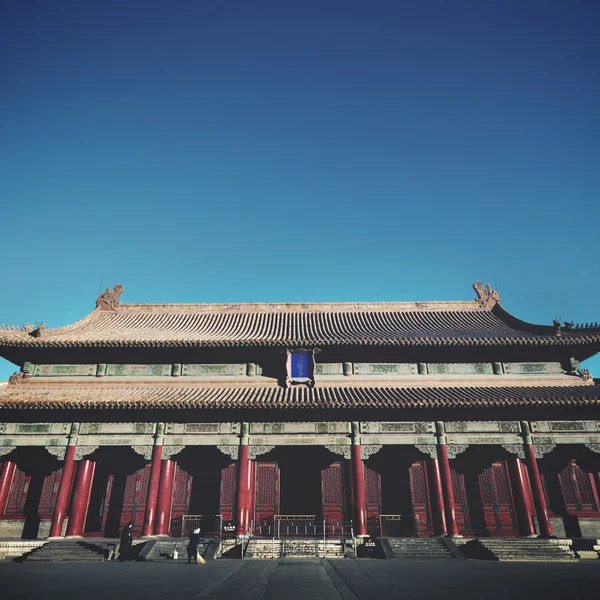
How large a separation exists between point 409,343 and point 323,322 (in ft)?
17.6

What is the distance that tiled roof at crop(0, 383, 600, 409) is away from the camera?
1497cm

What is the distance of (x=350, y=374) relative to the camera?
707 inches

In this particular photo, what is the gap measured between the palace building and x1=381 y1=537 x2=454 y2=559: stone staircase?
1.00 m

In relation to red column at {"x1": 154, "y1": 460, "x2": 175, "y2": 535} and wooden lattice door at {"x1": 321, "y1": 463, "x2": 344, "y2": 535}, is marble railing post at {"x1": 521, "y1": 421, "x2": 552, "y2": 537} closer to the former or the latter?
wooden lattice door at {"x1": 321, "y1": 463, "x2": 344, "y2": 535}

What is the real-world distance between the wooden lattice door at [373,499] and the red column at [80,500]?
37.3ft

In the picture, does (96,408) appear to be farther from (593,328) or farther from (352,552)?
(593,328)

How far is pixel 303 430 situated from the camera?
15.6 m

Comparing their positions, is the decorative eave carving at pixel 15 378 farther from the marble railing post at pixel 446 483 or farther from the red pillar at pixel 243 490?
the marble railing post at pixel 446 483

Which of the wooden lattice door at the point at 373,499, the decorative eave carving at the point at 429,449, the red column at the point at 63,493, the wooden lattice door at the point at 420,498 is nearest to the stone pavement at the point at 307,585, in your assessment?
the decorative eave carving at the point at 429,449

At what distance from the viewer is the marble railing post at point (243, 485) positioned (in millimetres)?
14086

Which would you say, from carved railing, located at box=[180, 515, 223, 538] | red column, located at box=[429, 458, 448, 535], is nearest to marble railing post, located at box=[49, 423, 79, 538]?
carved railing, located at box=[180, 515, 223, 538]

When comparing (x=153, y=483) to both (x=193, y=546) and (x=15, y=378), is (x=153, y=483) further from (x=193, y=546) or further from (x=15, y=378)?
(x=15, y=378)

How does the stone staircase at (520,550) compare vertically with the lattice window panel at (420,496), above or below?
below

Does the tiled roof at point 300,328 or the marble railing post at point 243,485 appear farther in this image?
the tiled roof at point 300,328
